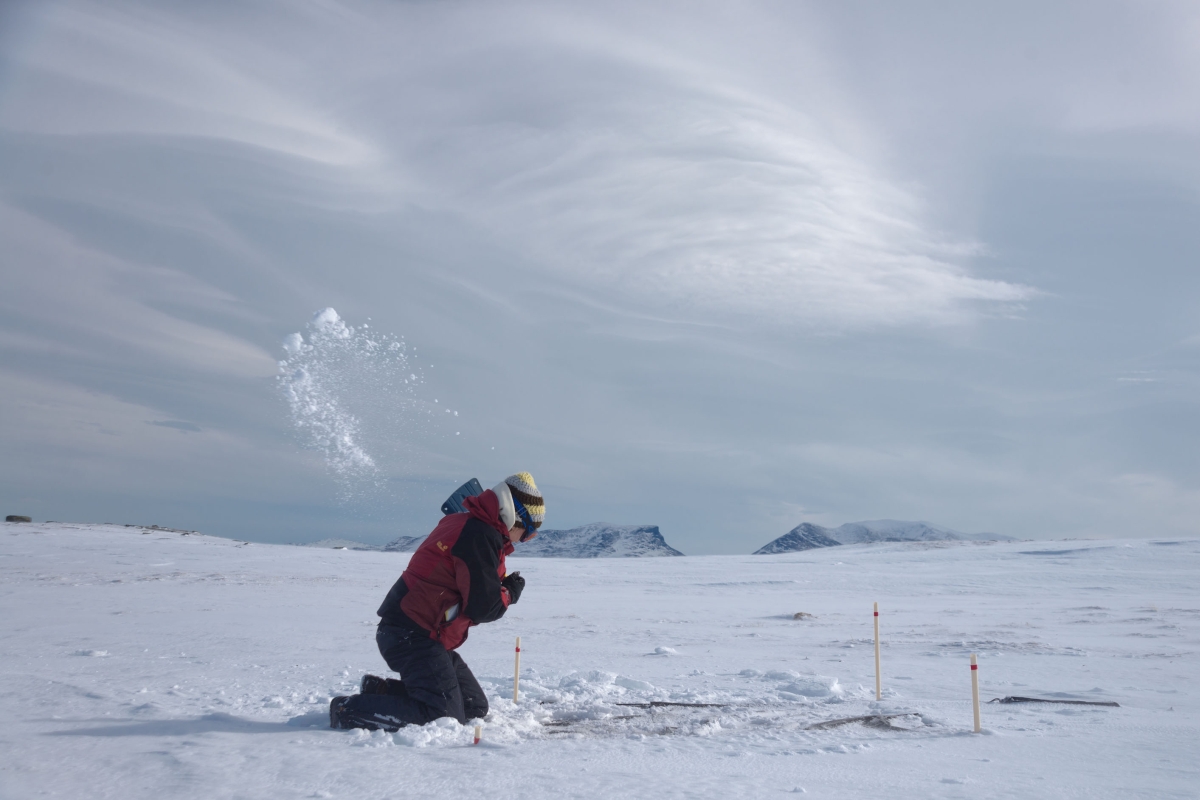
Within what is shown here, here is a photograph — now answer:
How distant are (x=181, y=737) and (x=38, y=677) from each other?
2.46 m

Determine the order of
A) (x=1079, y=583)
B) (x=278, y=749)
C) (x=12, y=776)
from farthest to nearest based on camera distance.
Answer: (x=1079, y=583) < (x=278, y=749) < (x=12, y=776)

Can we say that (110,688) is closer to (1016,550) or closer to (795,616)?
(795,616)

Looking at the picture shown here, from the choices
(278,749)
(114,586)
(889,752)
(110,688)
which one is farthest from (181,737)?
(114,586)

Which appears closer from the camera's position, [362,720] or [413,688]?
[362,720]

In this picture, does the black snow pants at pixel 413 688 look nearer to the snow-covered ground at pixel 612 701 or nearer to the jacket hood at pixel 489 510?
the snow-covered ground at pixel 612 701

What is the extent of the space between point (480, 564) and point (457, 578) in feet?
0.60

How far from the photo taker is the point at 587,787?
3.15 metres

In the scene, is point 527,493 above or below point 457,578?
above

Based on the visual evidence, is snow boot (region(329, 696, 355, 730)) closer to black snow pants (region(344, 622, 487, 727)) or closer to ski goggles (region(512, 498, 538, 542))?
Answer: black snow pants (region(344, 622, 487, 727))

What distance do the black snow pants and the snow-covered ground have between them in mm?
180

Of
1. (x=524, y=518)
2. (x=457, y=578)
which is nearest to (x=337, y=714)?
(x=457, y=578)

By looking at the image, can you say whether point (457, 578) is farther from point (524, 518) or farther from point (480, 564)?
point (524, 518)

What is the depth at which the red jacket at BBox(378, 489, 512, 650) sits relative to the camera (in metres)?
4.30

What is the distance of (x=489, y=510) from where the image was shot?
438 cm
